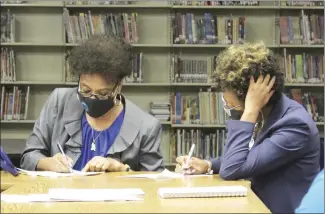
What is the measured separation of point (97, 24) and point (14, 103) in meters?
1.10

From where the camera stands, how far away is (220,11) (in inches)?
197

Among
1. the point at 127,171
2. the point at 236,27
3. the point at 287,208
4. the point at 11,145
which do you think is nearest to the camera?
the point at 287,208

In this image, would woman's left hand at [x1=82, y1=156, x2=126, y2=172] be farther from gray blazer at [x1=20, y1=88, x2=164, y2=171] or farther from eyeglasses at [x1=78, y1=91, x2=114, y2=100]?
eyeglasses at [x1=78, y1=91, x2=114, y2=100]

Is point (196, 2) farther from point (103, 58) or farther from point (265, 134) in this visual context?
point (265, 134)

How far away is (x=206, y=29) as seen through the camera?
189 inches

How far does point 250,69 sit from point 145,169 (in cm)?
70

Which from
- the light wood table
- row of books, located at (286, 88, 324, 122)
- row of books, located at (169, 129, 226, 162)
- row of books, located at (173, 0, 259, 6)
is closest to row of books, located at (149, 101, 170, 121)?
row of books, located at (169, 129, 226, 162)

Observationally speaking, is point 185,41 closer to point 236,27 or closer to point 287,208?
point 236,27

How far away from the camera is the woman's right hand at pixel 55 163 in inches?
81.7

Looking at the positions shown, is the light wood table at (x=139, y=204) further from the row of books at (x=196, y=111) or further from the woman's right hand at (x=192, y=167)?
the row of books at (x=196, y=111)

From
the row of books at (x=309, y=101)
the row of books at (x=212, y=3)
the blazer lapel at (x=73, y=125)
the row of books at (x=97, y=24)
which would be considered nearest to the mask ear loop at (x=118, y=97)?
the blazer lapel at (x=73, y=125)

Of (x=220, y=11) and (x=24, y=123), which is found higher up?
(x=220, y=11)

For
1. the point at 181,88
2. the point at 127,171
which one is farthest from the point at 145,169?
the point at 181,88

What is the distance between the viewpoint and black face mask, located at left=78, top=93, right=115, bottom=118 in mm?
2203
